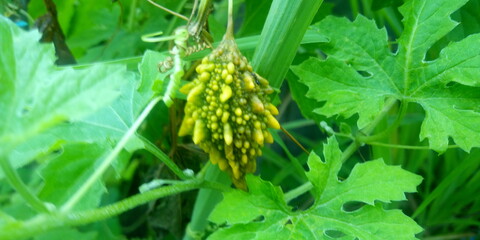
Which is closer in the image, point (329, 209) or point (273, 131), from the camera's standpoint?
point (329, 209)

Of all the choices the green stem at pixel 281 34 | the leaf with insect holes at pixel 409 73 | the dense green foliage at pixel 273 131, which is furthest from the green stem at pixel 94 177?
the leaf with insect holes at pixel 409 73

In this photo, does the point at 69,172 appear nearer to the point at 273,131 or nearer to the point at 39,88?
the point at 39,88

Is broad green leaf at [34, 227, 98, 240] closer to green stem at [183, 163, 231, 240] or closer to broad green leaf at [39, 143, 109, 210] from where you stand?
green stem at [183, 163, 231, 240]

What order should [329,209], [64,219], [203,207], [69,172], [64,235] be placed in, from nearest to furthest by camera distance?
1. [64,219]
2. [69,172]
3. [329,209]
4. [203,207]
5. [64,235]

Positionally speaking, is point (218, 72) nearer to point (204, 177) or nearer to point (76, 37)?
point (204, 177)

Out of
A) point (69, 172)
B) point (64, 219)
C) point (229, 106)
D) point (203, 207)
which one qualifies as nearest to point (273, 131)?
point (203, 207)
